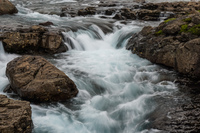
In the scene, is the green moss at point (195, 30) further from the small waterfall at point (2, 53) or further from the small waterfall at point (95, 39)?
the small waterfall at point (2, 53)

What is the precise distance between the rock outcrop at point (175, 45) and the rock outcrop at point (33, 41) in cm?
543

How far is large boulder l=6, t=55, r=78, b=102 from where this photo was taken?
22.3ft

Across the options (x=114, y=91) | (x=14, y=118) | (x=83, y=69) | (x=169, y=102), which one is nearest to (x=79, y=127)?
(x=14, y=118)

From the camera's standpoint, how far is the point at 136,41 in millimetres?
11922

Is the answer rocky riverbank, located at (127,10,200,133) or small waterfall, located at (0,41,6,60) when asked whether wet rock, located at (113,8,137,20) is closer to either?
rocky riverbank, located at (127,10,200,133)

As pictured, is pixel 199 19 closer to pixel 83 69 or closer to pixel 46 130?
pixel 83 69

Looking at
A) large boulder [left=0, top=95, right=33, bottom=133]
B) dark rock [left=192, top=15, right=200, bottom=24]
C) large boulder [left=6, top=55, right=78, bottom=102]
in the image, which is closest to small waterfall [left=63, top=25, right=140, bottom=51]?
dark rock [left=192, top=15, right=200, bottom=24]

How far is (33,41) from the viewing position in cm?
1229

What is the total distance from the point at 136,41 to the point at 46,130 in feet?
27.0

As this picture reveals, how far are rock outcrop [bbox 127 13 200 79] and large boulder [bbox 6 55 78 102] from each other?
195 inches

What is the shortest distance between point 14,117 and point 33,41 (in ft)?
27.3

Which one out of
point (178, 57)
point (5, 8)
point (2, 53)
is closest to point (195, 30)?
point (178, 57)

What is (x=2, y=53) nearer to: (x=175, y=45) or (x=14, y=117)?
(x=14, y=117)

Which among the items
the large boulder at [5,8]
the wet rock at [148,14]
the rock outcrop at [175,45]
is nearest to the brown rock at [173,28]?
the rock outcrop at [175,45]
